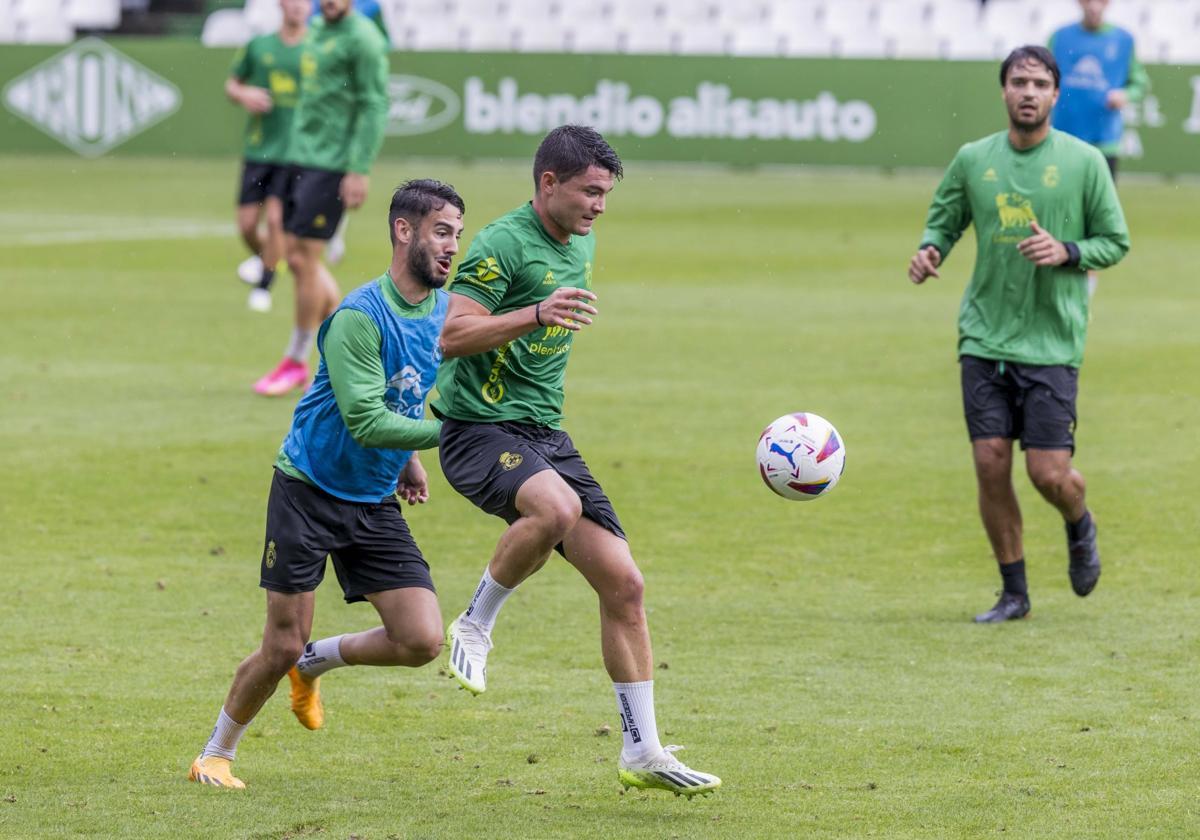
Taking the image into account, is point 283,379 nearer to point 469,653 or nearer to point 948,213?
point 948,213

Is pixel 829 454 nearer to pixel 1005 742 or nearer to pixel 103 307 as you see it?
pixel 1005 742

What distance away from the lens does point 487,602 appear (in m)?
6.26

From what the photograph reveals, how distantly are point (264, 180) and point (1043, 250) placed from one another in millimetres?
8173

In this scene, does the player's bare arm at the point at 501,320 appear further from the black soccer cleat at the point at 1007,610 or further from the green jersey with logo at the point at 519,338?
the black soccer cleat at the point at 1007,610

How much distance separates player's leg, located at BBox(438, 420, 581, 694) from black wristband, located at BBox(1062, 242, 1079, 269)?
276 cm

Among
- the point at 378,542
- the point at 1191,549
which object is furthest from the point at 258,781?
the point at 1191,549

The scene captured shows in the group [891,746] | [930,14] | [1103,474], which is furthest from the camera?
[930,14]

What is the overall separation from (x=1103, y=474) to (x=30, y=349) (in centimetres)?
859

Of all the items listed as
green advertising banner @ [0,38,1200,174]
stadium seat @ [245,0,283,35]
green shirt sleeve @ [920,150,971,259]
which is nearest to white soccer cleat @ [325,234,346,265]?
green advertising banner @ [0,38,1200,174]

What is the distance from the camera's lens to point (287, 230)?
13.3 m

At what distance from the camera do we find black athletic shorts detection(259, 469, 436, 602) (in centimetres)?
582

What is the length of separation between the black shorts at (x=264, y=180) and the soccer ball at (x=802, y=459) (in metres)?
8.28

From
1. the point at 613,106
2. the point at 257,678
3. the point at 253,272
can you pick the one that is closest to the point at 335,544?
the point at 257,678

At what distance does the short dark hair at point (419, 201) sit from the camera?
5.80 meters
